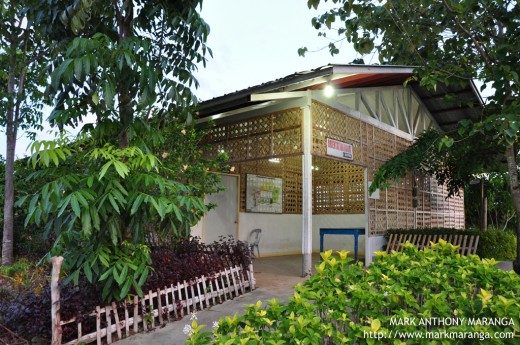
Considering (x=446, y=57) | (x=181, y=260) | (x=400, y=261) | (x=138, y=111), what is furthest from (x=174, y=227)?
(x=446, y=57)

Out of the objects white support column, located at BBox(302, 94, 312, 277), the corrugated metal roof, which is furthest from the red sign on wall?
the corrugated metal roof

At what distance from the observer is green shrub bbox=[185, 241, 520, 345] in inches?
67.6

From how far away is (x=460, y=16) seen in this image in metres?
5.99

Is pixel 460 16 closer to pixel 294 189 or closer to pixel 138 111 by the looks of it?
pixel 138 111

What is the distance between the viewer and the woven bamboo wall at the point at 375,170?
24.3 ft

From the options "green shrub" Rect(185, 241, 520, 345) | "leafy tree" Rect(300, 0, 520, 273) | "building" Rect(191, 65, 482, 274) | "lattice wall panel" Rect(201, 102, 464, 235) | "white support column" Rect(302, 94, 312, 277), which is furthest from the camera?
"lattice wall panel" Rect(201, 102, 464, 235)

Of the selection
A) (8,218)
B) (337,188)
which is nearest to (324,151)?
(337,188)

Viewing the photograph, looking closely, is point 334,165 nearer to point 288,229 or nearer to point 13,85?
point 288,229

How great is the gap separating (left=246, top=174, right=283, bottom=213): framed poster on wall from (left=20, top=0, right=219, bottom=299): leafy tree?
229 inches

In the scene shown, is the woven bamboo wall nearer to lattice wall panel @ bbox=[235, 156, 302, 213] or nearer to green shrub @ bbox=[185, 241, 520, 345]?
lattice wall panel @ bbox=[235, 156, 302, 213]

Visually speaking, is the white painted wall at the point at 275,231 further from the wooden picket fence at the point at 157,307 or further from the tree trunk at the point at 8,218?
the tree trunk at the point at 8,218

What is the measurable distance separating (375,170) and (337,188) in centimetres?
280

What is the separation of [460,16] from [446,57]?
48.8 inches

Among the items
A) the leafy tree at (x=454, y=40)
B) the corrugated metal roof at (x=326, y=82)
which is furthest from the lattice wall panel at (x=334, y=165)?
the leafy tree at (x=454, y=40)
